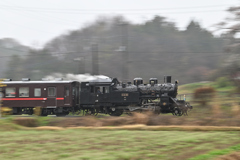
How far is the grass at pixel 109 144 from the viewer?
817 cm

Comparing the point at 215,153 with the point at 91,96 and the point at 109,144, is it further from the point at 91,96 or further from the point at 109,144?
the point at 91,96

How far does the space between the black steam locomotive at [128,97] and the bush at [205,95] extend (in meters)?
5.78

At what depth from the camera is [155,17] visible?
75.6 meters

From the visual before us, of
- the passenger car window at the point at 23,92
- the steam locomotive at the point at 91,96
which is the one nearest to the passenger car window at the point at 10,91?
the steam locomotive at the point at 91,96

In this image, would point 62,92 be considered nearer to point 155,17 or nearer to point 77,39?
point 77,39

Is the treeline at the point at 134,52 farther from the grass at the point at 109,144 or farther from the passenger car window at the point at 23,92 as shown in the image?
the grass at the point at 109,144

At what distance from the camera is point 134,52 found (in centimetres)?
6638

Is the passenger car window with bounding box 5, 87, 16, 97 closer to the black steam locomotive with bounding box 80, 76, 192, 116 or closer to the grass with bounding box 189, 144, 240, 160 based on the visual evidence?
the black steam locomotive with bounding box 80, 76, 192, 116

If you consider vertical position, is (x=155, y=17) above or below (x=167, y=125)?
above

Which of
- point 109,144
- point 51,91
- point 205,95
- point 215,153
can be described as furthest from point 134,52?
point 215,153

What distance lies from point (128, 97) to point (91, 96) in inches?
123

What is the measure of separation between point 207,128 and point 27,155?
7.16m

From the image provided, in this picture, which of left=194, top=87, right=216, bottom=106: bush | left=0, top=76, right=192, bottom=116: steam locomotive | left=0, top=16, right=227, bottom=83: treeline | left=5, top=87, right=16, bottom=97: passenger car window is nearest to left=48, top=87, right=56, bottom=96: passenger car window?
left=0, top=76, right=192, bottom=116: steam locomotive

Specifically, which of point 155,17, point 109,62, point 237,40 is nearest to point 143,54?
point 109,62
